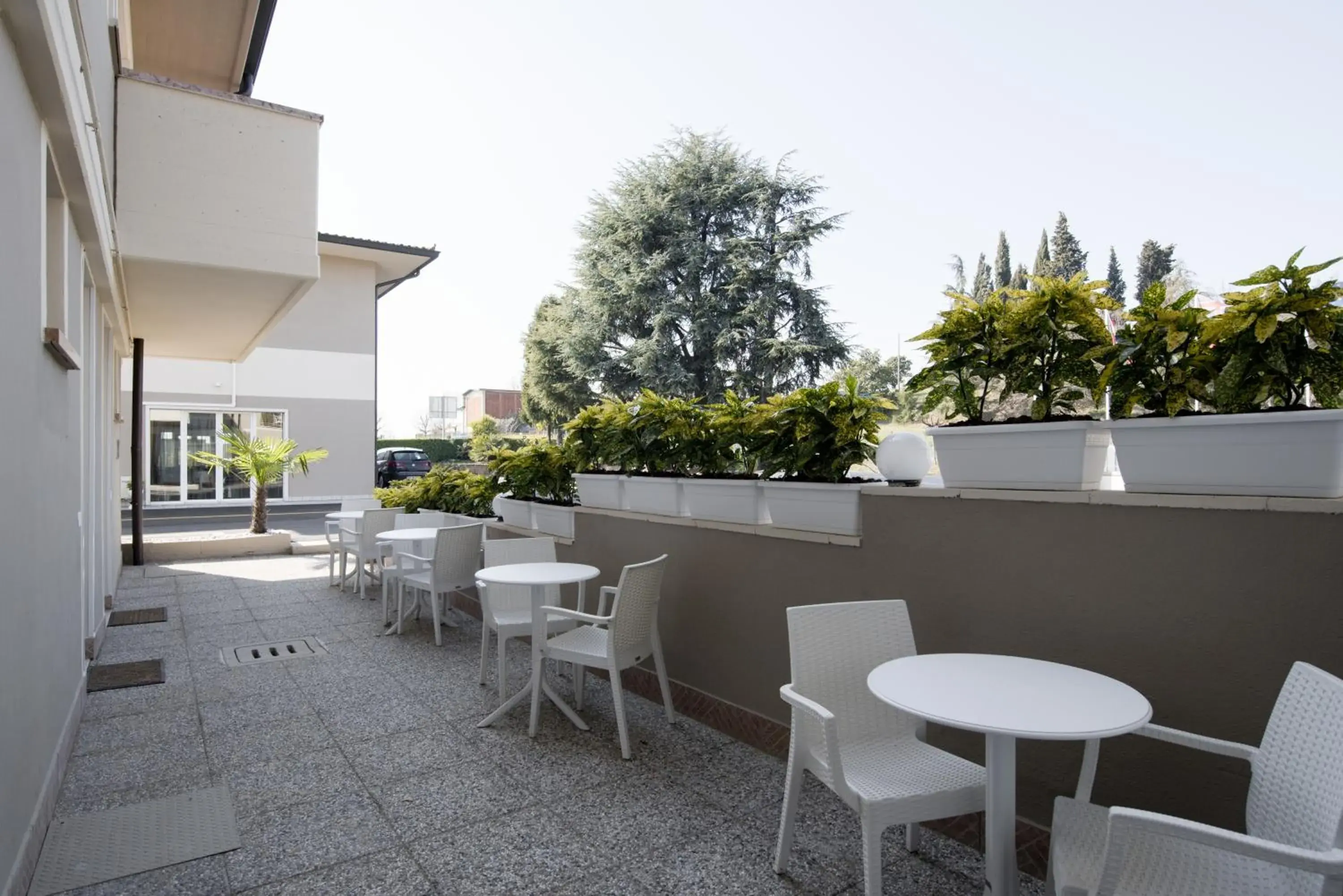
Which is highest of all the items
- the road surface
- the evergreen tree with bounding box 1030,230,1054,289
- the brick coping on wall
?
the evergreen tree with bounding box 1030,230,1054,289

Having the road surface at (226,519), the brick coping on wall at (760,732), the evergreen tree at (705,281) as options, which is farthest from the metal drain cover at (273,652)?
the evergreen tree at (705,281)

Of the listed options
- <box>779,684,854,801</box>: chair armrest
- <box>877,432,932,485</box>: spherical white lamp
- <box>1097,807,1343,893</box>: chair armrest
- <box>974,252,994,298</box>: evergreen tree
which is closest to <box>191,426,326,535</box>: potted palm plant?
<box>877,432,932,485</box>: spherical white lamp

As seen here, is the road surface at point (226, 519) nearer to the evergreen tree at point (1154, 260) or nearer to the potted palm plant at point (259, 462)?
the potted palm plant at point (259, 462)

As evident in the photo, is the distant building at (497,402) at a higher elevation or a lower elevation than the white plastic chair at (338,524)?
higher

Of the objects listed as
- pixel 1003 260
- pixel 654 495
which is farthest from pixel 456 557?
pixel 1003 260

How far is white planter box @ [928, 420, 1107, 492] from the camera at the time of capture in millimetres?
2287

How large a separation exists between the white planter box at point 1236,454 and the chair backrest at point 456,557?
4222mm

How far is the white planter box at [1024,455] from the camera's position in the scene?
229 centimetres

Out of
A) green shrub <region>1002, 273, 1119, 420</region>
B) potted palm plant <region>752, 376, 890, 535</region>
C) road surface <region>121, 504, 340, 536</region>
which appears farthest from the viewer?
road surface <region>121, 504, 340, 536</region>

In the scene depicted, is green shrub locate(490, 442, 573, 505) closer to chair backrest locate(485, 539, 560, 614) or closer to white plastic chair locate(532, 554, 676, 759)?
chair backrest locate(485, 539, 560, 614)

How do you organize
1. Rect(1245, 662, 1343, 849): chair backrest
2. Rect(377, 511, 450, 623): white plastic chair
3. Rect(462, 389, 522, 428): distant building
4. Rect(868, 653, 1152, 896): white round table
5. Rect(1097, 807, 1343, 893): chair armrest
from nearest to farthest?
1. Rect(1097, 807, 1343, 893): chair armrest
2. Rect(1245, 662, 1343, 849): chair backrest
3. Rect(868, 653, 1152, 896): white round table
4. Rect(377, 511, 450, 623): white plastic chair
5. Rect(462, 389, 522, 428): distant building

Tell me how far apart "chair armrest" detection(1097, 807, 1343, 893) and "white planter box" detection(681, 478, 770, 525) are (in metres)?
2.21

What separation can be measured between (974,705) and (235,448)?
10.9m

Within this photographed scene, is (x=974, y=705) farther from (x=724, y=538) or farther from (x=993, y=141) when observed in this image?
(x=993, y=141)
